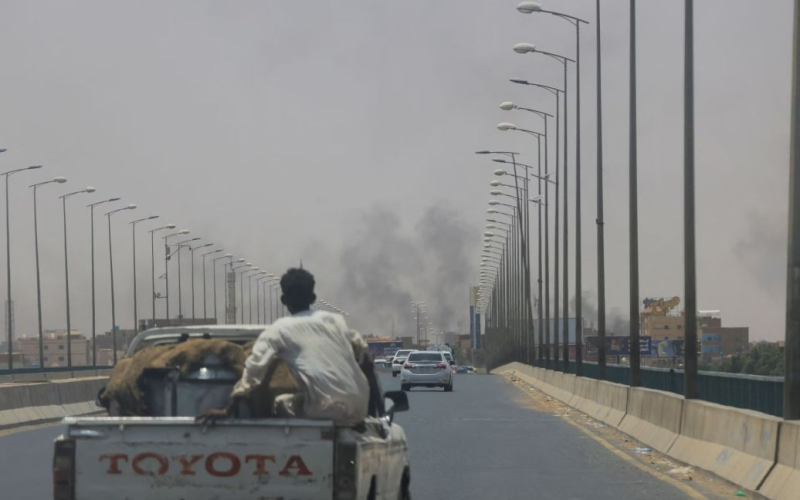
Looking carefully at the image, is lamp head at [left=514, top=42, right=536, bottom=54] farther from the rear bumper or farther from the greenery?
the greenery

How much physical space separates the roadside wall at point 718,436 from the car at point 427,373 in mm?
24657

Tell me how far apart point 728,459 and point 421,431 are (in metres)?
11.7

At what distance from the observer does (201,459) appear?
961cm

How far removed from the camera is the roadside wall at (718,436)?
16.1 metres

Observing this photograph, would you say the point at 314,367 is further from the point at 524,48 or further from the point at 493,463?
the point at 524,48

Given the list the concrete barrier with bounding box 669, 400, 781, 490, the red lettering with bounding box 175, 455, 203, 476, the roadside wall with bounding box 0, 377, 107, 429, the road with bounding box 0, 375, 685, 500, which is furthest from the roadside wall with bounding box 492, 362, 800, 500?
the roadside wall with bounding box 0, 377, 107, 429

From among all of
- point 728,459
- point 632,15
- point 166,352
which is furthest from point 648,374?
point 166,352

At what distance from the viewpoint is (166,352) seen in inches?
429

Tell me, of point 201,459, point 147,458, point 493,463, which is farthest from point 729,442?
point 147,458

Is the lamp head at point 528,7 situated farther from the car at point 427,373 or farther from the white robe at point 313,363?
the white robe at point 313,363

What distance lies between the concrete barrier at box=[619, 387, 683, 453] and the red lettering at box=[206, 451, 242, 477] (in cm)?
1428

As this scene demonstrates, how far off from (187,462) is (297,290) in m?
1.36

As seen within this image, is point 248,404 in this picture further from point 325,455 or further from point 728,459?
point 728,459

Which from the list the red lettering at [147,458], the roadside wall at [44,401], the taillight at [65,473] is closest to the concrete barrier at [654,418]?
the roadside wall at [44,401]
